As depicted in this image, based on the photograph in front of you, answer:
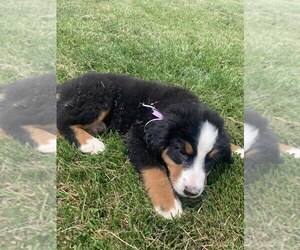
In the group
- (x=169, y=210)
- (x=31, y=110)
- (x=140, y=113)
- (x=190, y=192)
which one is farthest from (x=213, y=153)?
(x=31, y=110)

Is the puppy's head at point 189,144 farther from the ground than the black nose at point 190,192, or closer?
farther from the ground

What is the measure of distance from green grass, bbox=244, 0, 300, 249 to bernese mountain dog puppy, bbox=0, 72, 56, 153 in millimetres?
800

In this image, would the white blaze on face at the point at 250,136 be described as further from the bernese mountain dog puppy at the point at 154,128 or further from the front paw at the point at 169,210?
the front paw at the point at 169,210

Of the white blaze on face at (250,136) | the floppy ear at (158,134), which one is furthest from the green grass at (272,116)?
the floppy ear at (158,134)

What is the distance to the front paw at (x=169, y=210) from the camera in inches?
97.0

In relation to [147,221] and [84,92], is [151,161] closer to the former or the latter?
[147,221]

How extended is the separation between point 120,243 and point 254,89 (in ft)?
3.24

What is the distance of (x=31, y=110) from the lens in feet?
5.85

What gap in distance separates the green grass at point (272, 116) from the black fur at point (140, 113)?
631 millimetres

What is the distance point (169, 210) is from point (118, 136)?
74 cm

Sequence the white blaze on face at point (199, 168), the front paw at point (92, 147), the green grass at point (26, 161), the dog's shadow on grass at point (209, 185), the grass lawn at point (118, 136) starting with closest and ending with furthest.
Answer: the green grass at point (26, 161), the grass lawn at point (118, 136), the white blaze on face at point (199, 168), the dog's shadow on grass at point (209, 185), the front paw at point (92, 147)

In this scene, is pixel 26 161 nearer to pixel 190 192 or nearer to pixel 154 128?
pixel 190 192

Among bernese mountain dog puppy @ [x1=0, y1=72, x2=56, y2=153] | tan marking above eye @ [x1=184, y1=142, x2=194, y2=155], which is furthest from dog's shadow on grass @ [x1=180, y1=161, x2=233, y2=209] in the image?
bernese mountain dog puppy @ [x1=0, y1=72, x2=56, y2=153]

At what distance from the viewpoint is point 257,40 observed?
1978mm
